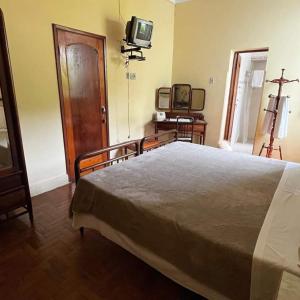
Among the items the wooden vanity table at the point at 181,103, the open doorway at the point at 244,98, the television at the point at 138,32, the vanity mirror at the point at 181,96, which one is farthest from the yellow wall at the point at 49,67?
the open doorway at the point at 244,98

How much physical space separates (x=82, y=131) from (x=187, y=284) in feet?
7.98

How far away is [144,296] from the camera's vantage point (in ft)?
4.61

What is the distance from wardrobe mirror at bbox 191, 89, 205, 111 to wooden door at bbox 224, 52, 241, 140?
59 centimetres

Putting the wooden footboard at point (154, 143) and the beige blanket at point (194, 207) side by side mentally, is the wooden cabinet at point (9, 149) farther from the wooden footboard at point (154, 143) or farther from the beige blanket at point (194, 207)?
the wooden footboard at point (154, 143)

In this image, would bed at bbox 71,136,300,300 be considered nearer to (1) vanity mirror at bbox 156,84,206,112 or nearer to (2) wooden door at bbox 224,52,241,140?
(1) vanity mirror at bbox 156,84,206,112

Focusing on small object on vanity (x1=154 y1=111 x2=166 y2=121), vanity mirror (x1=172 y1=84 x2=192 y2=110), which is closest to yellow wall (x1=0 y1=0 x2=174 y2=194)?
small object on vanity (x1=154 y1=111 x2=166 y2=121)

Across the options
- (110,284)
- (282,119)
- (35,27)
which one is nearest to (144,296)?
(110,284)

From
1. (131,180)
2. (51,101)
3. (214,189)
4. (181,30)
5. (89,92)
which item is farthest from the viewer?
(181,30)

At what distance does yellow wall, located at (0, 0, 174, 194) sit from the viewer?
2271 millimetres

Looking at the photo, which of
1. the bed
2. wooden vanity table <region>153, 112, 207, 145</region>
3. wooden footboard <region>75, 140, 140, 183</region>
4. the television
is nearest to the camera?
the bed

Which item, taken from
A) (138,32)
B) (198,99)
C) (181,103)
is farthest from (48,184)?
(198,99)

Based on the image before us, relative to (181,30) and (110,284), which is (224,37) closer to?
(181,30)

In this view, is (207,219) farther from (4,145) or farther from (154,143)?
(154,143)

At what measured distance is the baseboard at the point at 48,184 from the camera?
264cm
